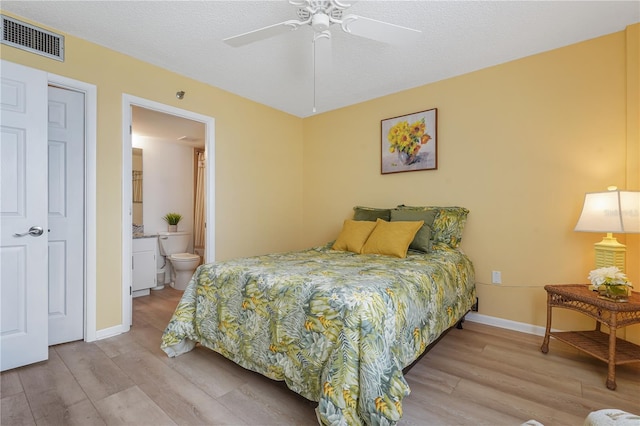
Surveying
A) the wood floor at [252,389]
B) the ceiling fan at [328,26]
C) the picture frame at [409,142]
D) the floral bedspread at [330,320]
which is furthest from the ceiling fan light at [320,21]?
the wood floor at [252,389]

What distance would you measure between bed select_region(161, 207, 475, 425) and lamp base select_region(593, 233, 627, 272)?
36.2 inches

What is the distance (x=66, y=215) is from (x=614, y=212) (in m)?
4.07

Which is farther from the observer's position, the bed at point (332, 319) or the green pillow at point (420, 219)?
the green pillow at point (420, 219)

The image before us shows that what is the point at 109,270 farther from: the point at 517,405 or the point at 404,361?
the point at 517,405

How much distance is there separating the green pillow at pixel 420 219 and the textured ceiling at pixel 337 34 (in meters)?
1.42

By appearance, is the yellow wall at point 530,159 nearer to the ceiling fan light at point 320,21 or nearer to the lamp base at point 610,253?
the lamp base at point 610,253

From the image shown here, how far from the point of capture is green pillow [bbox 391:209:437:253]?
2.75 meters

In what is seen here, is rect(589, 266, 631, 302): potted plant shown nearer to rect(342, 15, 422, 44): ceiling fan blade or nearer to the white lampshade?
the white lampshade

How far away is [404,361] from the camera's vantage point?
161 centimetres

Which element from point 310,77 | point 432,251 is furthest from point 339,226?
point 310,77

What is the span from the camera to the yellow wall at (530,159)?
236 cm

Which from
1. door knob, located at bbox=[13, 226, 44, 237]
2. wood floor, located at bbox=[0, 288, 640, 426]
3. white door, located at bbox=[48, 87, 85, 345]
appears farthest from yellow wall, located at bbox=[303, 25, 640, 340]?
door knob, located at bbox=[13, 226, 44, 237]

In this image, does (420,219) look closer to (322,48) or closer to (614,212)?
(614,212)

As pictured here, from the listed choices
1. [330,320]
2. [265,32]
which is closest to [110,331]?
[330,320]
